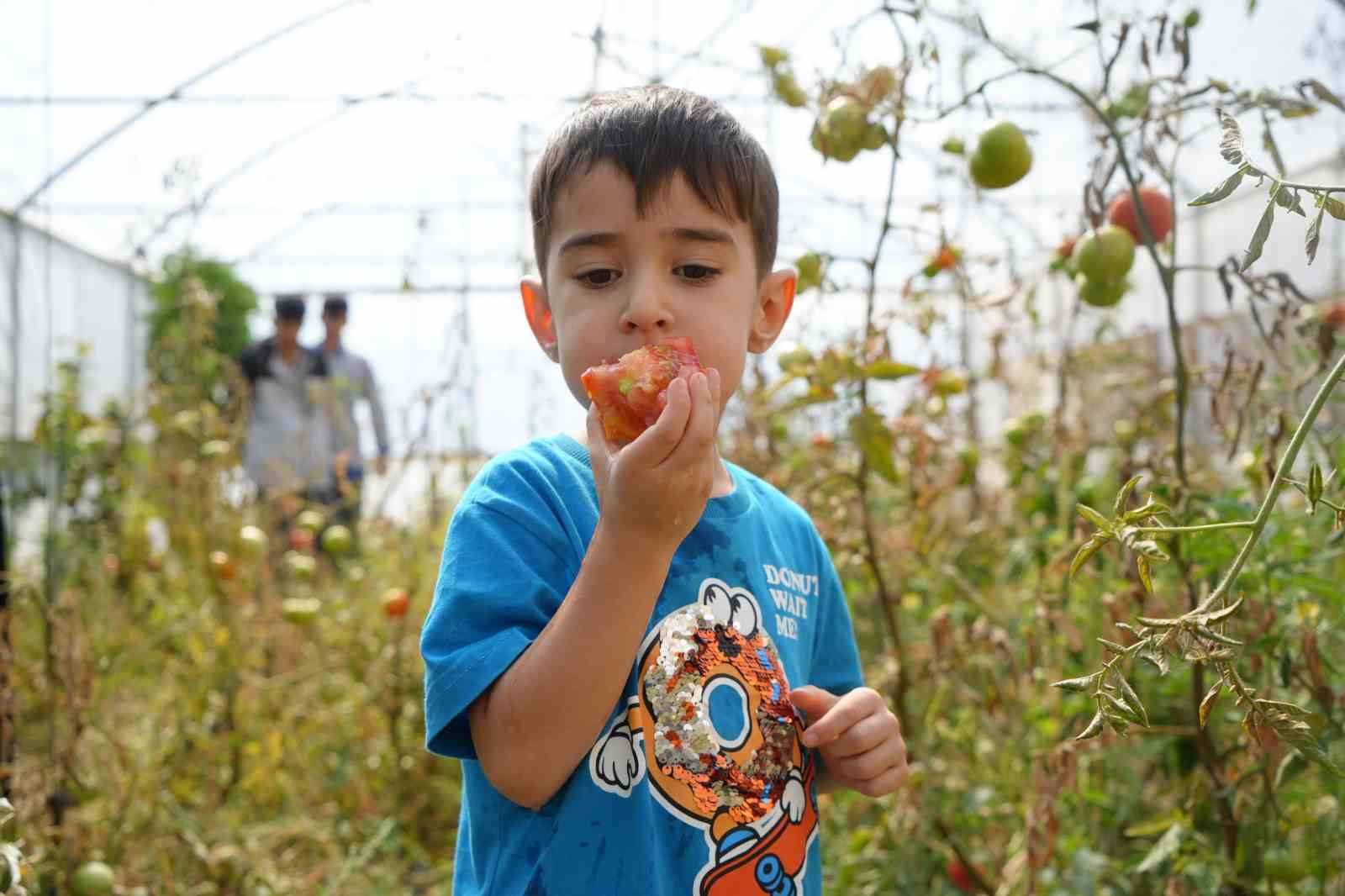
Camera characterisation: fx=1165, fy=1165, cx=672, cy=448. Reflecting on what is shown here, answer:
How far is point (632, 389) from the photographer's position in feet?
2.67

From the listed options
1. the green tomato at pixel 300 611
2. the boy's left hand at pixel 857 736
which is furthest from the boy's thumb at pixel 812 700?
the green tomato at pixel 300 611

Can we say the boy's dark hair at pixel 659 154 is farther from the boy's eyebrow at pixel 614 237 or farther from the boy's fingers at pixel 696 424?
the boy's fingers at pixel 696 424

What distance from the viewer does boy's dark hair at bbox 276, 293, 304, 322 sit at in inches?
168

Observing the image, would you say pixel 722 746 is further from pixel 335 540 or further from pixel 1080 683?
pixel 335 540

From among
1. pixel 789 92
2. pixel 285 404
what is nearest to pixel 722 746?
pixel 789 92

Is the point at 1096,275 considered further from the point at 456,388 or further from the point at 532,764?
the point at 456,388

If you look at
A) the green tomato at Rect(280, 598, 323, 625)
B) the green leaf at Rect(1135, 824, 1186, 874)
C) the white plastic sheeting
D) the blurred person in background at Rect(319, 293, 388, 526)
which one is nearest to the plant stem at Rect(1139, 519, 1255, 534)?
the green leaf at Rect(1135, 824, 1186, 874)

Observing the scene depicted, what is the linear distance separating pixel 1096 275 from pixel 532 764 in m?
0.88

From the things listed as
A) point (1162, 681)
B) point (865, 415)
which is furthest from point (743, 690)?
point (1162, 681)

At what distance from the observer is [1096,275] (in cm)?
133

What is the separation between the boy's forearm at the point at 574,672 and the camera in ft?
2.56

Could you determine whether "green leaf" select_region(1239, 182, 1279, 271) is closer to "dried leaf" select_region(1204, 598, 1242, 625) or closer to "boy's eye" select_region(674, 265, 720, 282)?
"dried leaf" select_region(1204, 598, 1242, 625)

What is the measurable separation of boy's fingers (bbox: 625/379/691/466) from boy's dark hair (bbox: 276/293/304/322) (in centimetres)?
378

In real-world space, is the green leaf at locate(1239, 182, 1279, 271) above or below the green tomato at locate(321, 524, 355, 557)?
above
